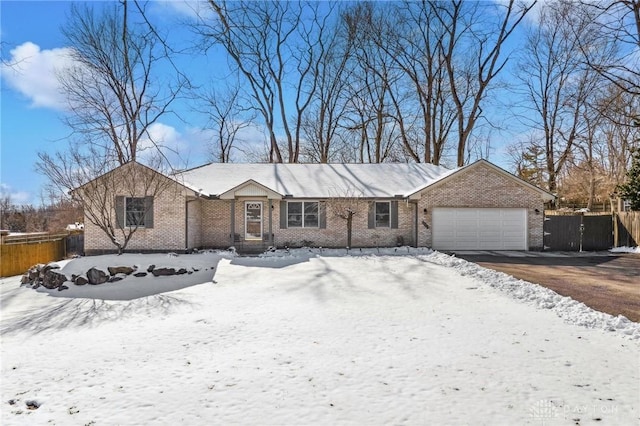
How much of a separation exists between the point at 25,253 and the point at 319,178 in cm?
1285

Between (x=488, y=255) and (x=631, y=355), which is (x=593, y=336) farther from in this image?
(x=488, y=255)

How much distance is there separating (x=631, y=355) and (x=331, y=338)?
14.3ft

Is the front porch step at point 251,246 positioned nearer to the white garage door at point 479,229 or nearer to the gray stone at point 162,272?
the gray stone at point 162,272

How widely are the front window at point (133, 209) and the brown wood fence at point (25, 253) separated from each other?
300 cm

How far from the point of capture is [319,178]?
20250mm

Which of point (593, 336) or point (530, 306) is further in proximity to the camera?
point (530, 306)

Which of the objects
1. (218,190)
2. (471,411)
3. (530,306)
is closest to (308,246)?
(218,190)

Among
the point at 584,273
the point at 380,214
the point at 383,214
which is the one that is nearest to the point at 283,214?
the point at 380,214

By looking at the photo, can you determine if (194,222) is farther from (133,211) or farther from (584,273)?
(584,273)

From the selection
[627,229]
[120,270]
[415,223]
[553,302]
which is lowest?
[553,302]

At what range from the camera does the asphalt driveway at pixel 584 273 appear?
8.37 m

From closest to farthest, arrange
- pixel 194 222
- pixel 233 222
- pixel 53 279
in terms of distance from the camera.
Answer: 1. pixel 53 279
2. pixel 194 222
3. pixel 233 222

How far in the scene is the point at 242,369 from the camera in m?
5.20

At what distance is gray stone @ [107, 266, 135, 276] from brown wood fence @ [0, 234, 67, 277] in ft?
14.9
